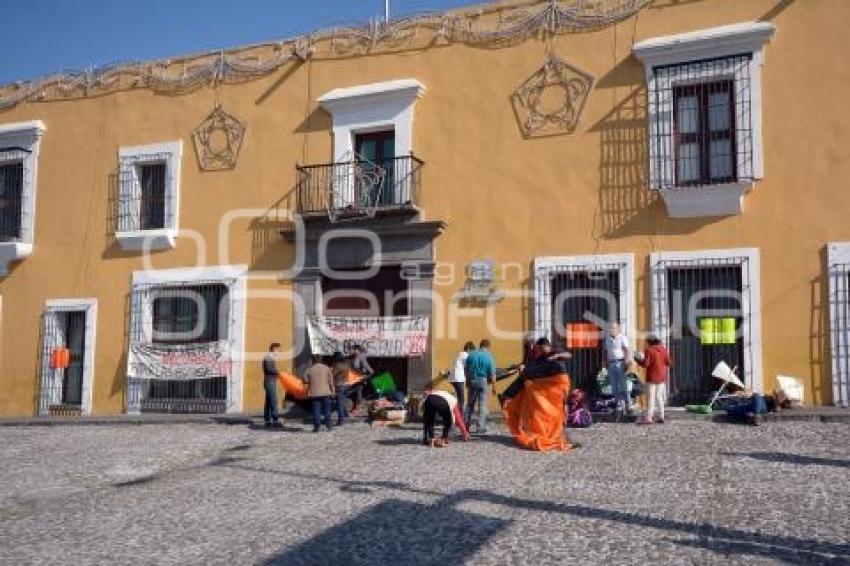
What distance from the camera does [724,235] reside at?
42.1 feet

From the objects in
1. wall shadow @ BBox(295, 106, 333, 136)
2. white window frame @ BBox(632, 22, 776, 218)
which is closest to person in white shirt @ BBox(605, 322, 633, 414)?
white window frame @ BBox(632, 22, 776, 218)

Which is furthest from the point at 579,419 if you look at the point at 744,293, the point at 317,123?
the point at 317,123

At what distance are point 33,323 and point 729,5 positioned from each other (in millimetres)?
14326

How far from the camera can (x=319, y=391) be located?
1281 centimetres

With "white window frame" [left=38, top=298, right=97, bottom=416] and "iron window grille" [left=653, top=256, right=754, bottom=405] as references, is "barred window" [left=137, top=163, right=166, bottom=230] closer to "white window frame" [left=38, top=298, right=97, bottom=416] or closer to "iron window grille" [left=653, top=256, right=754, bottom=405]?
"white window frame" [left=38, top=298, right=97, bottom=416]

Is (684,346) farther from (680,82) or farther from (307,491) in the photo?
(307,491)

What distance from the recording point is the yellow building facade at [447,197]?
12.6m

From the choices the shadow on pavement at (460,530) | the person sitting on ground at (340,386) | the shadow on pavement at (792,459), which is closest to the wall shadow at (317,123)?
the person sitting on ground at (340,386)

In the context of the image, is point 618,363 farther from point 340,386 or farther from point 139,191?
point 139,191

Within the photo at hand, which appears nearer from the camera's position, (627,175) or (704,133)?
(704,133)

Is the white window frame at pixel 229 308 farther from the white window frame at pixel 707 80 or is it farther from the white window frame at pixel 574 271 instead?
the white window frame at pixel 707 80

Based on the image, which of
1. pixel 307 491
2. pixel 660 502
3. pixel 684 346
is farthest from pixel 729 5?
pixel 307 491

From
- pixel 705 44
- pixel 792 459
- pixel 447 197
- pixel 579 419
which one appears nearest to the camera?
pixel 792 459

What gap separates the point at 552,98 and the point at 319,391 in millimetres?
6015
